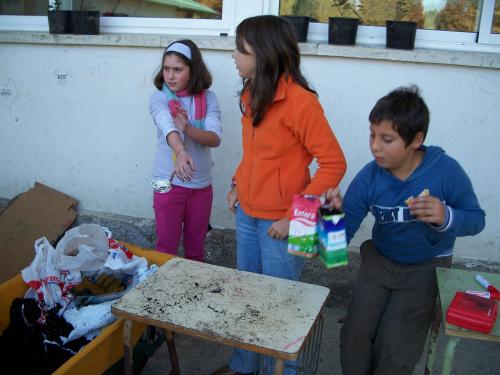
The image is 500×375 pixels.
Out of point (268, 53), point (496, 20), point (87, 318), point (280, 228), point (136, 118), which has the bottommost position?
point (87, 318)

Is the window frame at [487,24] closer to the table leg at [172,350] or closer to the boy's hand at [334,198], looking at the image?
the boy's hand at [334,198]

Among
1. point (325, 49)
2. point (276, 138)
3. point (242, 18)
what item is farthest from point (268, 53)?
point (242, 18)

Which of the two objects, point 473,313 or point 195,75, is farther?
point 195,75

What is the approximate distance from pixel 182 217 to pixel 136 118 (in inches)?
46.4

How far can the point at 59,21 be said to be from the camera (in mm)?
3717

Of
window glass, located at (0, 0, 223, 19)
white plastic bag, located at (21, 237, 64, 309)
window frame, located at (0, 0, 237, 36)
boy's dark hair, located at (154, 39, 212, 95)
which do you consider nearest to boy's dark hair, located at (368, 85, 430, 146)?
boy's dark hair, located at (154, 39, 212, 95)

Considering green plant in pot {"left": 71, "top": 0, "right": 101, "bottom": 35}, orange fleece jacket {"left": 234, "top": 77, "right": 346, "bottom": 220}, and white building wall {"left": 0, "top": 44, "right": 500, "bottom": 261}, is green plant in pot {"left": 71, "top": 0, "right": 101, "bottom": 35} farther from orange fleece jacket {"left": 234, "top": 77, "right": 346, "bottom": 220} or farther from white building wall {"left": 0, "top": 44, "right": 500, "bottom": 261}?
orange fleece jacket {"left": 234, "top": 77, "right": 346, "bottom": 220}

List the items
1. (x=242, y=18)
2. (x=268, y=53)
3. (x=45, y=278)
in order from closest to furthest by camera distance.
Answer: (x=268, y=53) < (x=45, y=278) < (x=242, y=18)

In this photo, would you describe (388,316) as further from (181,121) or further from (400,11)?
(400,11)

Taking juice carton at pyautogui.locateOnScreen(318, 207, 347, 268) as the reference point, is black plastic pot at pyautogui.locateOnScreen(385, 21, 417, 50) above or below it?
above

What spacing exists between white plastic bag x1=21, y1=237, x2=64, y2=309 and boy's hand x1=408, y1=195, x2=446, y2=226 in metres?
1.54

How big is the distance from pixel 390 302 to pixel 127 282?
3.92 ft

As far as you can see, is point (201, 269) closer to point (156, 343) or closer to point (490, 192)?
point (156, 343)

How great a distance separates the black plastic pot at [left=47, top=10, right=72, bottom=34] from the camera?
370 centimetres
